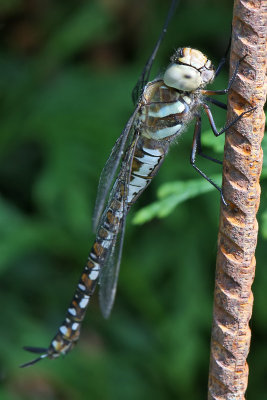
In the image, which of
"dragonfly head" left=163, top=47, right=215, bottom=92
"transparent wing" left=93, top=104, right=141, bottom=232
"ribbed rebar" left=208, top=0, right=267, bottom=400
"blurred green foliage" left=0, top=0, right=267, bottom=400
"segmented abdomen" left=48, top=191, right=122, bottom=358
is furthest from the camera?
"blurred green foliage" left=0, top=0, right=267, bottom=400

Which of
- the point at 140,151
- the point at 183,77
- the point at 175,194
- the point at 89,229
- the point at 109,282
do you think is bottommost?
the point at 89,229

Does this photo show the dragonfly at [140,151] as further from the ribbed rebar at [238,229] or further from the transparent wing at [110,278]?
the ribbed rebar at [238,229]

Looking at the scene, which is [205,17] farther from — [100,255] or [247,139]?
[247,139]

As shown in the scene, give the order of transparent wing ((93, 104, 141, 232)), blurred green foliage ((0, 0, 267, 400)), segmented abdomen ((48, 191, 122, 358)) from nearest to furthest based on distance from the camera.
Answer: transparent wing ((93, 104, 141, 232)), segmented abdomen ((48, 191, 122, 358)), blurred green foliage ((0, 0, 267, 400))


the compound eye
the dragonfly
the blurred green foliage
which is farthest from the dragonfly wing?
the blurred green foliage

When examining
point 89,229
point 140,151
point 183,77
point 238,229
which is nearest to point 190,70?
point 183,77

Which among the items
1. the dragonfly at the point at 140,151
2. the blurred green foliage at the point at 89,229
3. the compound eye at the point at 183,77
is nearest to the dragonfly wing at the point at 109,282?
the dragonfly at the point at 140,151

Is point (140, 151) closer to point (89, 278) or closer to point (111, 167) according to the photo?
point (111, 167)

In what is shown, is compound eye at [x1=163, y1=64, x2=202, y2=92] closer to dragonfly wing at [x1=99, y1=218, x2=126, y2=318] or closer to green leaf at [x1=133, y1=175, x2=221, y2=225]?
green leaf at [x1=133, y1=175, x2=221, y2=225]
